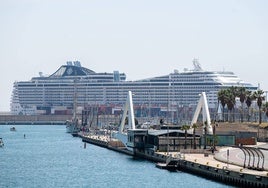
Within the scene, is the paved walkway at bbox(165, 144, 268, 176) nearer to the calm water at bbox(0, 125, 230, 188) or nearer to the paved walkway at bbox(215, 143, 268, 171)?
the paved walkway at bbox(215, 143, 268, 171)

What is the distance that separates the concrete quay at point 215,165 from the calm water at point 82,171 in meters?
1.38

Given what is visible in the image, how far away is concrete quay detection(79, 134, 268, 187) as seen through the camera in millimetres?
87875

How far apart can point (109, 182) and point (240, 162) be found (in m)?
15.9

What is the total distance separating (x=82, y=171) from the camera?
111 metres

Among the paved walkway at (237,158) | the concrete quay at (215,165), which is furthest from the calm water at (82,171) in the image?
the paved walkway at (237,158)

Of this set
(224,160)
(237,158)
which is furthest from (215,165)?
(237,158)

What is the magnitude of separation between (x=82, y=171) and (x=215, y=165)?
17137mm

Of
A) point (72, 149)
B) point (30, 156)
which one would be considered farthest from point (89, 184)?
point (72, 149)

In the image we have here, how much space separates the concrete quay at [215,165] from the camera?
288ft

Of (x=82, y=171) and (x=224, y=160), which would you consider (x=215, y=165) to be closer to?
(x=224, y=160)

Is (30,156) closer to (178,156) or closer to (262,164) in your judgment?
(178,156)

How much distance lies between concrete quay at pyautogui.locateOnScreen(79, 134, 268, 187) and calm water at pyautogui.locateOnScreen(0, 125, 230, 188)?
1.38 metres

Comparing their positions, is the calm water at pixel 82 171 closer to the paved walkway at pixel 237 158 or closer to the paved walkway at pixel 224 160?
the paved walkway at pixel 224 160

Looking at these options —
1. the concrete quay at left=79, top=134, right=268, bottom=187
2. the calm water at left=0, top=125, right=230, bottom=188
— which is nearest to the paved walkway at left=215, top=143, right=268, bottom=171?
the concrete quay at left=79, top=134, right=268, bottom=187
